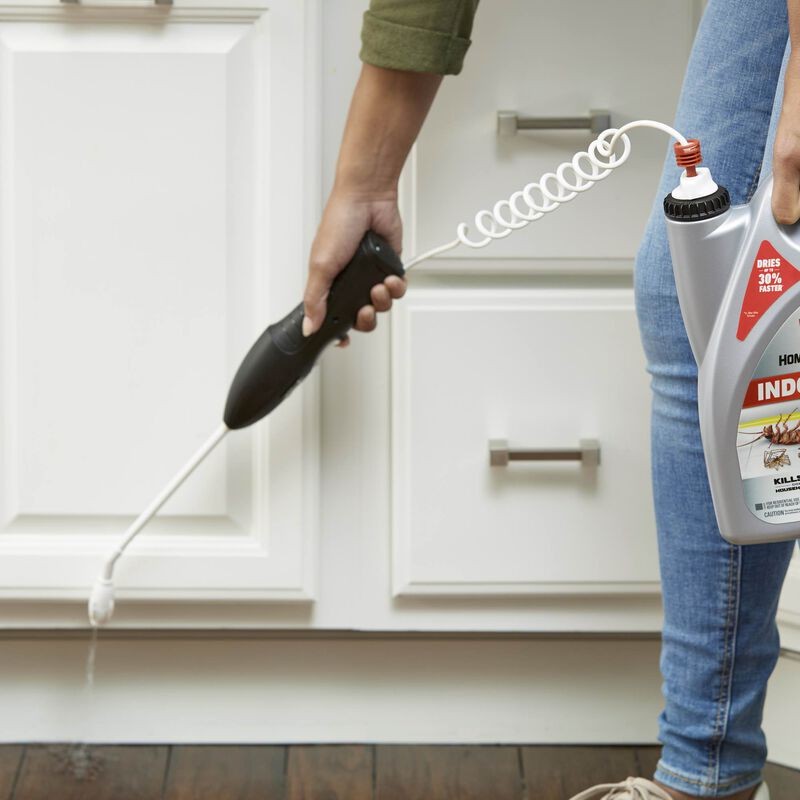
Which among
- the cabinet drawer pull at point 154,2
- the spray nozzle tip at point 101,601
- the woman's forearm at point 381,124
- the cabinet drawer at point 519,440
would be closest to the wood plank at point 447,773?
the cabinet drawer at point 519,440

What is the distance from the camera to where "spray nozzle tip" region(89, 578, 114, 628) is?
3.37 ft

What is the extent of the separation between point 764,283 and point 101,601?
65 cm

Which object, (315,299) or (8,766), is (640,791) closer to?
(315,299)

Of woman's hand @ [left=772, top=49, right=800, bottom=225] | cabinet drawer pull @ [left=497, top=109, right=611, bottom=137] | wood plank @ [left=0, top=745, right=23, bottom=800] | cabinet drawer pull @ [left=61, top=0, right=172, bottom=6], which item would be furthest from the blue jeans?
wood plank @ [left=0, top=745, right=23, bottom=800]

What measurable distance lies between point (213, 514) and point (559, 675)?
0.38 m

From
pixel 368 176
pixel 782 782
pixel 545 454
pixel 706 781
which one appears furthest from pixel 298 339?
pixel 782 782

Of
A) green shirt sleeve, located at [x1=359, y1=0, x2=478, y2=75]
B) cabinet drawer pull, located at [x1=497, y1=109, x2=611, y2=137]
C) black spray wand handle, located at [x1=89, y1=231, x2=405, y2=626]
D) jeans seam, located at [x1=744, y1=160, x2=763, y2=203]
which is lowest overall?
black spray wand handle, located at [x1=89, y1=231, x2=405, y2=626]

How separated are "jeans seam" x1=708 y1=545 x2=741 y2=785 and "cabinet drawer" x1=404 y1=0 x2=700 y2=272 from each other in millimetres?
353

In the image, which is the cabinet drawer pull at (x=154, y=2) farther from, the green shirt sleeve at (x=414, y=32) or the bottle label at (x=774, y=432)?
the bottle label at (x=774, y=432)

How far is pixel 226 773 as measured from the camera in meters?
1.10

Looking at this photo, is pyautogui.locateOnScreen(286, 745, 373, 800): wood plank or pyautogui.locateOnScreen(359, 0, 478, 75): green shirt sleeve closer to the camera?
pyautogui.locateOnScreen(359, 0, 478, 75): green shirt sleeve

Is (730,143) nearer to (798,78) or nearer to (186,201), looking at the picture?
(798,78)

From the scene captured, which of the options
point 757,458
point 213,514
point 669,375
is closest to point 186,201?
point 213,514

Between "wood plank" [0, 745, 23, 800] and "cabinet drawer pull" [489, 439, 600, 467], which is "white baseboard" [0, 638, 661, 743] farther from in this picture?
"cabinet drawer pull" [489, 439, 600, 467]
